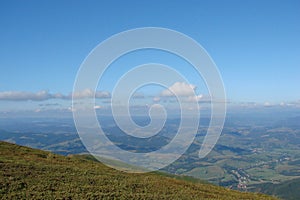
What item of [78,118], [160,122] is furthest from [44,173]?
[160,122]

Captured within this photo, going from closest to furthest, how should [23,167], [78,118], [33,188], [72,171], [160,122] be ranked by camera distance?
[33,188], [23,167], [72,171], [78,118], [160,122]

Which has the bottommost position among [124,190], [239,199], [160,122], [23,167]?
[239,199]

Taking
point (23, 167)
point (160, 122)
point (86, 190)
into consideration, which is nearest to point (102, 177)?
point (86, 190)

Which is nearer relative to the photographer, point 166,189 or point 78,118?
point 166,189

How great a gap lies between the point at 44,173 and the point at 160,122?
1994 centimetres

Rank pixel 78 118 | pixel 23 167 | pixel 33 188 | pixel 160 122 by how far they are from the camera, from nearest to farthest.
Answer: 1. pixel 33 188
2. pixel 23 167
3. pixel 78 118
4. pixel 160 122

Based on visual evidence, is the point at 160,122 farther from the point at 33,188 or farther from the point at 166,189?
the point at 33,188

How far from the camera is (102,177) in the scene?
3431 centimetres

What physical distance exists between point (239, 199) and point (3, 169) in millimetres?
26917

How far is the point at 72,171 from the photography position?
115ft

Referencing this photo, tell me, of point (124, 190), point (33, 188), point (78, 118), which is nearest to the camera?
point (33, 188)

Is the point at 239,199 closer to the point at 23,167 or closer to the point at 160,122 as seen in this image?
the point at 160,122

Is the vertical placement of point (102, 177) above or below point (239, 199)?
above

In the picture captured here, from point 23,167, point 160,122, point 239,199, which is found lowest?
point 239,199
